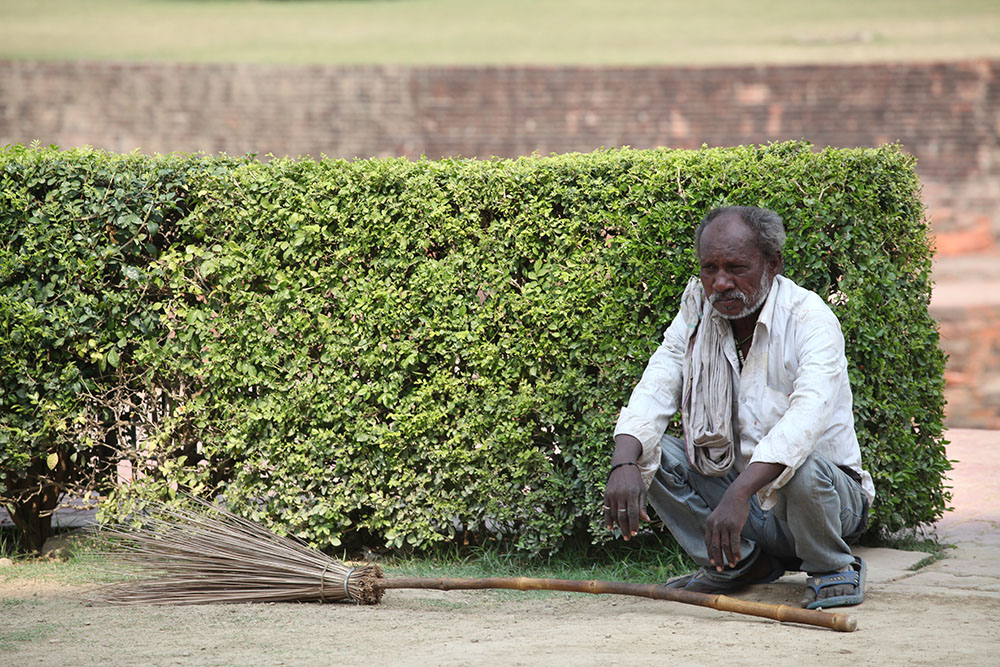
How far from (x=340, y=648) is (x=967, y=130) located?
57.9ft

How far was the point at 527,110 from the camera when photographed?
1964cm

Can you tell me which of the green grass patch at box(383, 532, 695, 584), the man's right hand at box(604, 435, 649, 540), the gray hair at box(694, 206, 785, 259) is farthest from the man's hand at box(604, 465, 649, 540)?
the green grass patch at box(383, 532, 695, 584)

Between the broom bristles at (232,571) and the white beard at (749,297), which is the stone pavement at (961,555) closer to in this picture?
the white beard at (749,297)

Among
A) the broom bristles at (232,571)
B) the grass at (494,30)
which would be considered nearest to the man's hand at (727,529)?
the broom bristles at (232,571)

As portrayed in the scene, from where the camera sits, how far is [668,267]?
178 inches

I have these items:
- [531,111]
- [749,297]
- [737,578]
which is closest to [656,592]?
[737,578]

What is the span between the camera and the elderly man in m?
3.58

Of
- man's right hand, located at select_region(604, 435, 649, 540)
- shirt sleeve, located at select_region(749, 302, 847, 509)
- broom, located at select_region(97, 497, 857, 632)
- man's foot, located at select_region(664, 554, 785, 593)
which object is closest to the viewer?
shirt sleeve, located at select_region(749, 302, 847, 509)

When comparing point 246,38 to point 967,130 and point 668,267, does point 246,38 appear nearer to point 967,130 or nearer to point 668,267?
point 967,130

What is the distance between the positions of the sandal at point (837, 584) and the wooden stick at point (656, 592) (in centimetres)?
23

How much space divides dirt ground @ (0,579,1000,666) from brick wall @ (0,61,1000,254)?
1545 centimetres

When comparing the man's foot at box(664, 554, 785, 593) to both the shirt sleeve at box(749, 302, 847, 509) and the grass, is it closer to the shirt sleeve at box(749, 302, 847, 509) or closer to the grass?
the shirt sleeve at box(749, 302, 847, 509)

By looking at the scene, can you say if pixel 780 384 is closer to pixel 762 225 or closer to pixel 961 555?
pixel 762 225

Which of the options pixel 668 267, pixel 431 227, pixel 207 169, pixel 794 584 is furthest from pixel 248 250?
pixel 794 584
